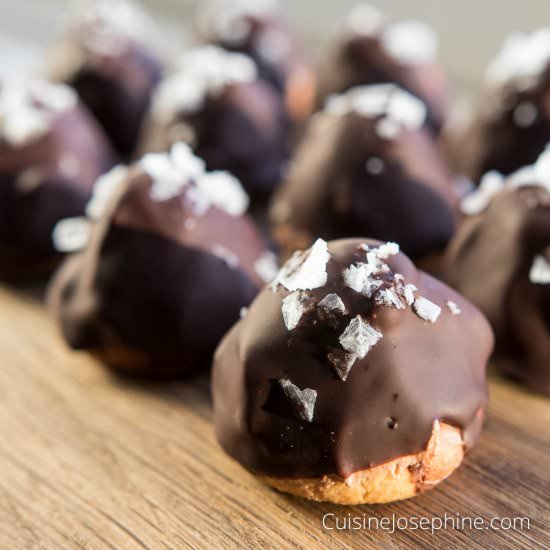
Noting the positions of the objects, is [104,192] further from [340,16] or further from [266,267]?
[340,16]

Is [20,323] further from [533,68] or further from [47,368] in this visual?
[533,68]

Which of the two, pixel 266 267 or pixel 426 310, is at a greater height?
pixel 426 310

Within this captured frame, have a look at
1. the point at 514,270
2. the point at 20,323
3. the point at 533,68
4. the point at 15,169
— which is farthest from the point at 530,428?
the point at 15,169

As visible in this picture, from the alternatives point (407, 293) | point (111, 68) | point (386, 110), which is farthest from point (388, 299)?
point (111, 68)

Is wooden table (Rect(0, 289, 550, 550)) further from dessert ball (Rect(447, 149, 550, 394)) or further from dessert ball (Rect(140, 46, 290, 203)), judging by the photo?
dessert ball (Rect(140, 46, 290, 203))

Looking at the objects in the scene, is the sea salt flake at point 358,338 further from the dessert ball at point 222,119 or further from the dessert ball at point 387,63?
the dessert ball at point 387,63
